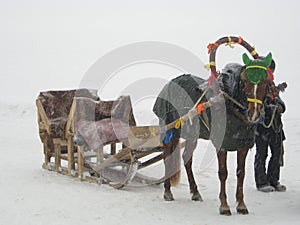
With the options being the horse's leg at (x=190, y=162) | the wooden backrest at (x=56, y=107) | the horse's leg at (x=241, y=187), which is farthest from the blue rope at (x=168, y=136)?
the wooden backrest at (x=56, y=107)

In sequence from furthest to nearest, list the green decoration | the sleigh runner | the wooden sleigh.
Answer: the wooden sleigh, the sleigh runner, the green decoration

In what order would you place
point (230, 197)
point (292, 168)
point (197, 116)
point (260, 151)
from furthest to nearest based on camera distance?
point (292, 168)
point (260, 151)
point (230, 197)
point (197, 116)

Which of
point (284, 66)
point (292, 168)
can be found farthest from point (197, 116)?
point (284, 66)

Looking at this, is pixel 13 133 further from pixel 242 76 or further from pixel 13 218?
pixel 242 76

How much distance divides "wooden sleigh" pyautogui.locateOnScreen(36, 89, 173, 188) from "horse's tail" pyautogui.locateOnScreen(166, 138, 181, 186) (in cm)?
25

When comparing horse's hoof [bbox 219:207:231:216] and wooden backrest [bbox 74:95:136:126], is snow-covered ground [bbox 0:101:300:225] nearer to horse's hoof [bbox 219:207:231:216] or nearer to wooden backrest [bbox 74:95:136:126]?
horse's hoof [bbox 219:207:231:216]

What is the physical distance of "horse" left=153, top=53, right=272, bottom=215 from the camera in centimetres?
446

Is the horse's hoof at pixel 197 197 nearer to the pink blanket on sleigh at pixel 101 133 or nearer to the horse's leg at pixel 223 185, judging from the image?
the horse's leg at pixel 223 185

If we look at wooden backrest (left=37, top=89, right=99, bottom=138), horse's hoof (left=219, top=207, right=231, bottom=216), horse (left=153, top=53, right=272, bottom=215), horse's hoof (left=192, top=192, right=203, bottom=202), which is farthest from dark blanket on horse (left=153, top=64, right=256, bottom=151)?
wooden backrest (left=37, top=89, right=99, bottom=138)

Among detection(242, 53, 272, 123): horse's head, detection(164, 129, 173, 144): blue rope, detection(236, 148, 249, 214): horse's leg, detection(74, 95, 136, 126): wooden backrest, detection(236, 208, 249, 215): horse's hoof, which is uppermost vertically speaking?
detection(242, 53, 272, 123): horse's head

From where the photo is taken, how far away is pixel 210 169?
804 cm

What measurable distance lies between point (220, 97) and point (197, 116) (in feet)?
1.86

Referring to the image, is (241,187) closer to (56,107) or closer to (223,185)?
(223,185)

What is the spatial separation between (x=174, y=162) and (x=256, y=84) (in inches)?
87.6
